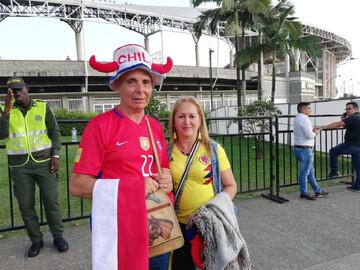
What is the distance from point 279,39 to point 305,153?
13.9 m

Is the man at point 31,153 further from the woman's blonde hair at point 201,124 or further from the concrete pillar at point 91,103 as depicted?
the concrete pillar at point 91,103

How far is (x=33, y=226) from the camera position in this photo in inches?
144

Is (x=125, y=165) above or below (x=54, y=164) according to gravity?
above

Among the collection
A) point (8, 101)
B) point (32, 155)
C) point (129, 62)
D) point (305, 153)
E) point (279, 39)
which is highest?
point (279, 39)

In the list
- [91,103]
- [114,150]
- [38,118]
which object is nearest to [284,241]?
[114,150]

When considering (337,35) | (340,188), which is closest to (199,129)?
(340,188)

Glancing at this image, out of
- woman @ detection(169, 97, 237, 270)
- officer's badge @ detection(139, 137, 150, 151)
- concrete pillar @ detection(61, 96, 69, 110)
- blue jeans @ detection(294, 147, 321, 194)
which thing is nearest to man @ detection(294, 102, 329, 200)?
blue jeans @ detection(294, 147, 321, 194)

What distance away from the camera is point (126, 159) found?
180 cm

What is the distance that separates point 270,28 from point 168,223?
62.0 feet

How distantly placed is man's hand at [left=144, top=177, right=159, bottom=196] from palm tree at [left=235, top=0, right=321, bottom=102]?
56.3 feet

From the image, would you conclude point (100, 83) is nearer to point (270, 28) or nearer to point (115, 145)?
point (270, 28)

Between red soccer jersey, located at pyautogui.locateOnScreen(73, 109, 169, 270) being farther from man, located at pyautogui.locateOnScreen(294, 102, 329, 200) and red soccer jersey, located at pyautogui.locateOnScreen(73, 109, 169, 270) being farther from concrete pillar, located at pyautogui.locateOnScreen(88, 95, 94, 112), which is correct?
concrete pillar, located at pyautogui.locateOnScreen(88, 95, 94, 112)

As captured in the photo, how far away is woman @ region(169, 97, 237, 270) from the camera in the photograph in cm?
226

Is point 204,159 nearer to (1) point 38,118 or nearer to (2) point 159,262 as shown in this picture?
(2) point 159,262
